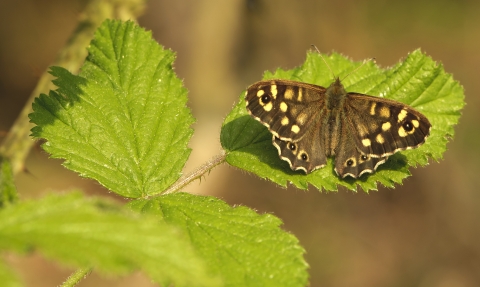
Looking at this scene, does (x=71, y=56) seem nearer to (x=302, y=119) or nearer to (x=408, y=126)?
(x=302, y=119)

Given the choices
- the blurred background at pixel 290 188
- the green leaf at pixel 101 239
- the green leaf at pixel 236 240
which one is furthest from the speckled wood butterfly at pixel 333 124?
the blurred background at pixel 290 188

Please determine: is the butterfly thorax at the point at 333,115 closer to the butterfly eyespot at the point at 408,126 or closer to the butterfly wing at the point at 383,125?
the butterfly wing at the point at 383,125

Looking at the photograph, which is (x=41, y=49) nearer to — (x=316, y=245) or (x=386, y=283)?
(x=316, y=245)

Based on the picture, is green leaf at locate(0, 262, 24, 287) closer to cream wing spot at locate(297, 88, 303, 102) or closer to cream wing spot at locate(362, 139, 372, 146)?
cream wing spot at locate(297, 88, 303, 102)

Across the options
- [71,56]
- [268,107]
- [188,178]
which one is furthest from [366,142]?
[71,56]

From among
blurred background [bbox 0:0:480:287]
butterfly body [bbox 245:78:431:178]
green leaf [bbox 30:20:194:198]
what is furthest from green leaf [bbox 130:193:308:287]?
blurred background [bbox 0:0:480:287]

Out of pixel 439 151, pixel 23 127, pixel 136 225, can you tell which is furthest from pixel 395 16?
pixel 136 225
